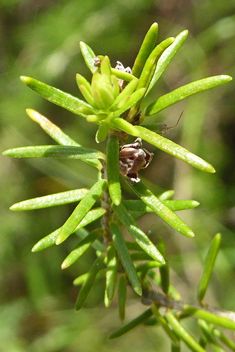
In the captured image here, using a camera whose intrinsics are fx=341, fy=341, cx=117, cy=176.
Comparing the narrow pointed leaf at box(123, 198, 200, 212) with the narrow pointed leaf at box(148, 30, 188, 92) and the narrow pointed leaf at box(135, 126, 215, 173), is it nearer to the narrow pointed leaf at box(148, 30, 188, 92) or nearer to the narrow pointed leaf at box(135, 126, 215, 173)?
the narrow pointed leaf at box(135, 126, 215, 173)

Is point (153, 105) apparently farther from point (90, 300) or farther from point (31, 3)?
point (31, 3)

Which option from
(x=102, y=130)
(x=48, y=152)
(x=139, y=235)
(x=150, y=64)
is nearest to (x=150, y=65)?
(x=150, y=64)

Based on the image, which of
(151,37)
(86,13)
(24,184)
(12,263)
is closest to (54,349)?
(12,263)

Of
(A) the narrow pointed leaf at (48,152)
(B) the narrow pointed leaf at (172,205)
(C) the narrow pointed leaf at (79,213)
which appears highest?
(A) the narrow pointed leaf at (48,152)

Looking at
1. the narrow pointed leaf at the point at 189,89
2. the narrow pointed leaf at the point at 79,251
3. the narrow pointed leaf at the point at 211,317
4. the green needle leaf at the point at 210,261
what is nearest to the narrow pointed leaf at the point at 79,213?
the narrow pointed leaf at the point at 79,251

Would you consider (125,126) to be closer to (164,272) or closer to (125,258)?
(125,258)

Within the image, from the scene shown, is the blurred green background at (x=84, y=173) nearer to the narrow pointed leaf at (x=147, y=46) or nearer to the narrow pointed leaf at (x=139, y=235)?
the narrow pointed leaf at (x=139, y=235)
